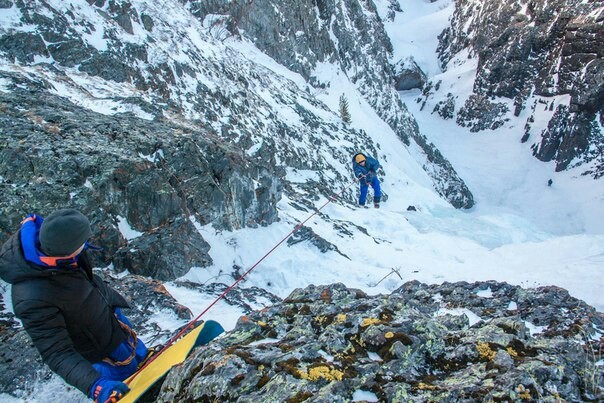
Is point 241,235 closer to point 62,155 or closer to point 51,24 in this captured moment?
point 62,155

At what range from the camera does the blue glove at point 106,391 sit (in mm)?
2959

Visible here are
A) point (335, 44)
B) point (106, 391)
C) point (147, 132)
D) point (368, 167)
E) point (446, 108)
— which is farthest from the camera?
point (446, 108)

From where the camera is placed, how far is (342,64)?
49.1 m

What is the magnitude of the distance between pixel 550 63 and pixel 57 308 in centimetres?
8093

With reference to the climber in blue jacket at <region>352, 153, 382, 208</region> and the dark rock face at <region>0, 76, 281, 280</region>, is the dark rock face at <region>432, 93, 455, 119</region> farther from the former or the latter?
the dark rock face at <region>0, 76, 281, 280</region>

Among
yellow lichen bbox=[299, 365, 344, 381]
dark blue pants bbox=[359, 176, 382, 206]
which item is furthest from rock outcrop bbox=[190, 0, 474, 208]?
yellow lichen bbox=[299, 365, 344, 381]

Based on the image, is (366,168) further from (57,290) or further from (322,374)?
(57,290)

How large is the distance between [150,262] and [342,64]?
152ft

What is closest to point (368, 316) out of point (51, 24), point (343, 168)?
point (51, 24)

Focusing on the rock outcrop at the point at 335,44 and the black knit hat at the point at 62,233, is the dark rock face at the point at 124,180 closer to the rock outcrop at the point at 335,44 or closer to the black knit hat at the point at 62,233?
the black knit hat at the point at 62,233

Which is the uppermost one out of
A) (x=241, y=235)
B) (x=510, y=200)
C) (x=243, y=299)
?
(x=243, y=299)

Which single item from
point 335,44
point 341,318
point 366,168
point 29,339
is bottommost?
point 335,44

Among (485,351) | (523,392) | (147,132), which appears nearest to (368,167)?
(147,132)

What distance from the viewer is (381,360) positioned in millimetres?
3186
